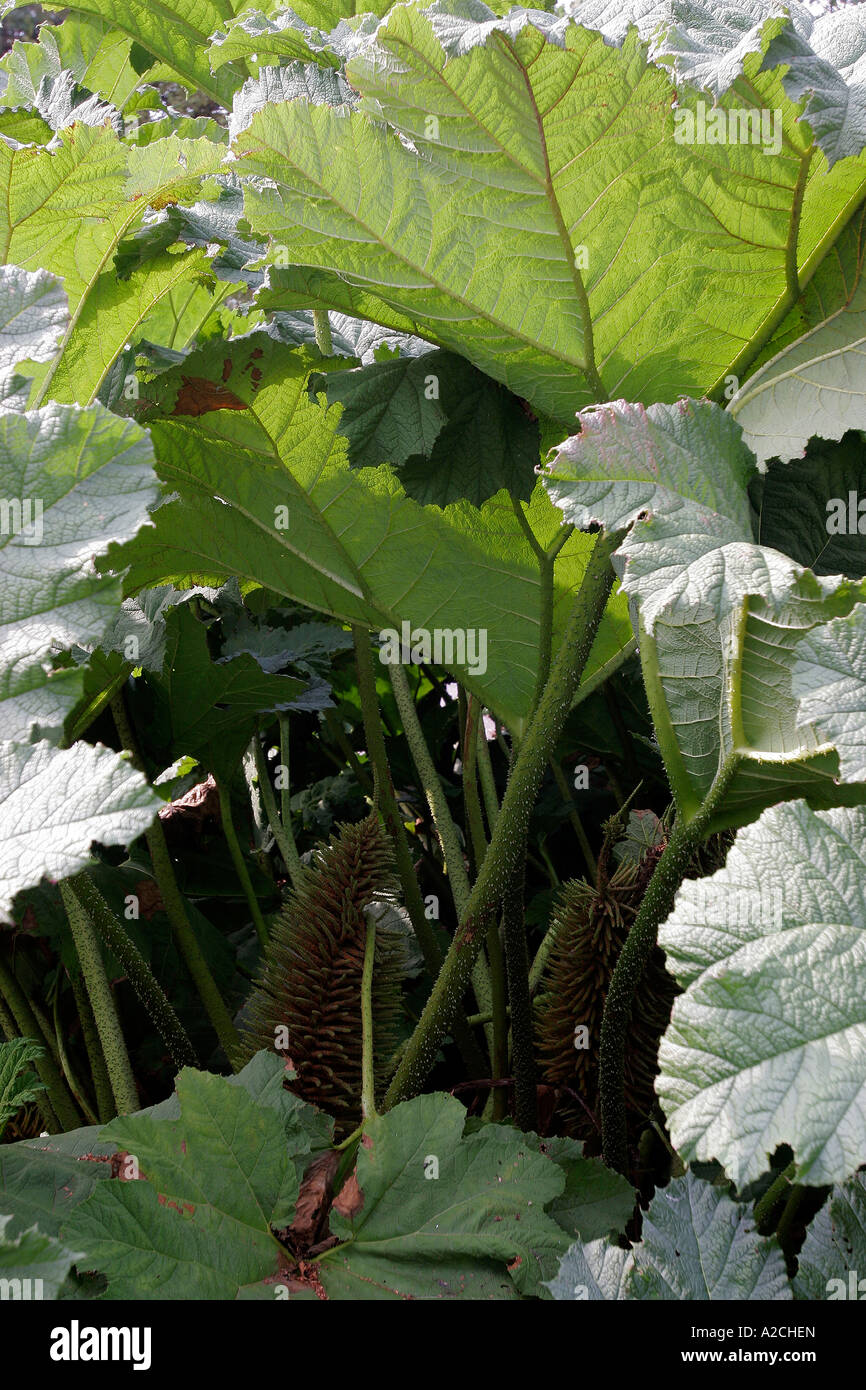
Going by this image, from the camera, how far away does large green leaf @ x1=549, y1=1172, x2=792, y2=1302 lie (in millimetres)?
752

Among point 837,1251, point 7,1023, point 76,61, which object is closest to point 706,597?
point 837,1251

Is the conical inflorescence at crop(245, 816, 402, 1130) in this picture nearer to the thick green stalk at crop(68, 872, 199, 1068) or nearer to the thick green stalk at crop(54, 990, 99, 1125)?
the thick green stalk at crop(68, 872, 199, 1068)

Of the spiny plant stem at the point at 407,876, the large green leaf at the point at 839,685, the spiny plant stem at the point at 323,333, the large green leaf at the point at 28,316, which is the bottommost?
the spiny plant stem at the point at 407,876

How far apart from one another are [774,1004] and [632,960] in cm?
30

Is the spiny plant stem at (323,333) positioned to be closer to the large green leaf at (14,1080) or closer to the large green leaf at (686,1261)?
the large green leaf at (14,1080)

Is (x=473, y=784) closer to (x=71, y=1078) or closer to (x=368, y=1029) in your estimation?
(x=368, y=1029)

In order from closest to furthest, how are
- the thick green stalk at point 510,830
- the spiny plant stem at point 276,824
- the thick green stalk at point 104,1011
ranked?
the thick green stalk at point 510,830, the thick green stalk at point 104,1011, the spiny plant stem at point 276,824

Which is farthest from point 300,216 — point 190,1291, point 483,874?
point 190,1291

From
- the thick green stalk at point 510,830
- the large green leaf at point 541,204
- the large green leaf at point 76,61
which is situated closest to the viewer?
the large green leaf at point 541,204

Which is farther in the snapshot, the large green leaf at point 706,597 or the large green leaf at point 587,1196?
the large green leaf at point 587,1196

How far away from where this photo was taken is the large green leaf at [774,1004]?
59 centimetres

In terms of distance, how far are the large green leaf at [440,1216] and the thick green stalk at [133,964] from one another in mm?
257

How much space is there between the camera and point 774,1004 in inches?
24.6

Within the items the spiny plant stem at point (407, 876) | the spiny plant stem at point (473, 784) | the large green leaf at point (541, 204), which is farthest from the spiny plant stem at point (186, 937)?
the large green leaf at point (541, 204)
